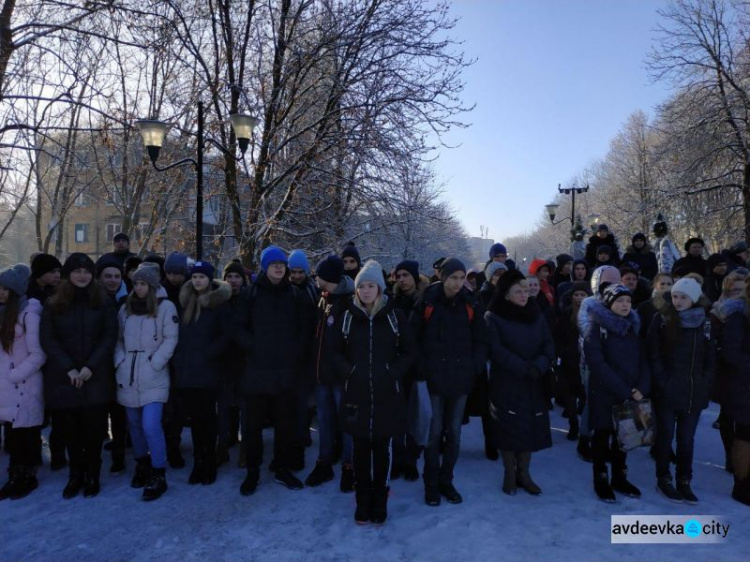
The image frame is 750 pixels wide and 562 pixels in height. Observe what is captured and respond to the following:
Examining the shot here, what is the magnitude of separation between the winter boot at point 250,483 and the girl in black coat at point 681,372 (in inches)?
147

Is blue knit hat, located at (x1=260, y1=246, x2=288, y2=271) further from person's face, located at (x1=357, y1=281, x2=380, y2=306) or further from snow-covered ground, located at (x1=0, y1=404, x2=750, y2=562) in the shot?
snow-covered ground, located at (x1=0, y1=404, x2=750, y2=562)

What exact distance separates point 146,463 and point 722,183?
74.2ft

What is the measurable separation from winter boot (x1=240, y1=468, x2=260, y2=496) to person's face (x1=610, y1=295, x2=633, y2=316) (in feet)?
11.9

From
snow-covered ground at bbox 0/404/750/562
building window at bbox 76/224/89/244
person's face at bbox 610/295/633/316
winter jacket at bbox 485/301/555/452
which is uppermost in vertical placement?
building window at bbox 76/224/89/244

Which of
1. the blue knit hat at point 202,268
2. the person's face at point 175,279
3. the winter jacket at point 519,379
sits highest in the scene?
the blue knit hat at point 202,268

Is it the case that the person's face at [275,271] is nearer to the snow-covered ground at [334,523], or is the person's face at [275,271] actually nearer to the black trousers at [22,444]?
the snow-covered ground at [334,523]

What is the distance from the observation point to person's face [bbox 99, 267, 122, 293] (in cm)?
538

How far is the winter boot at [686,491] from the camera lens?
4270mm

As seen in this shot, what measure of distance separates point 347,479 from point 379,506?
2.22 feet

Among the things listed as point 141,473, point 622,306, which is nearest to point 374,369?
point 622,306

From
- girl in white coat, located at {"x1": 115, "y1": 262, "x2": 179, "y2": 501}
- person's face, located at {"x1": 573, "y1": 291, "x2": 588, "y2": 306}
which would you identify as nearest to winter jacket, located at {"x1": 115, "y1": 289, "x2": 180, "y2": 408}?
girl in white coat, located at {"x1": 115, "y1": 262, "x2": 179, "y2": 501}

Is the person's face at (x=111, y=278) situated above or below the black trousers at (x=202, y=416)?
above

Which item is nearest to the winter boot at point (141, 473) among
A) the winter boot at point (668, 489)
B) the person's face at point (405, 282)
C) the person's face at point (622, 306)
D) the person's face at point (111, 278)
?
the person's face at point (111, 278)

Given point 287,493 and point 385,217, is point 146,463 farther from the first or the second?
A: point 385,217
